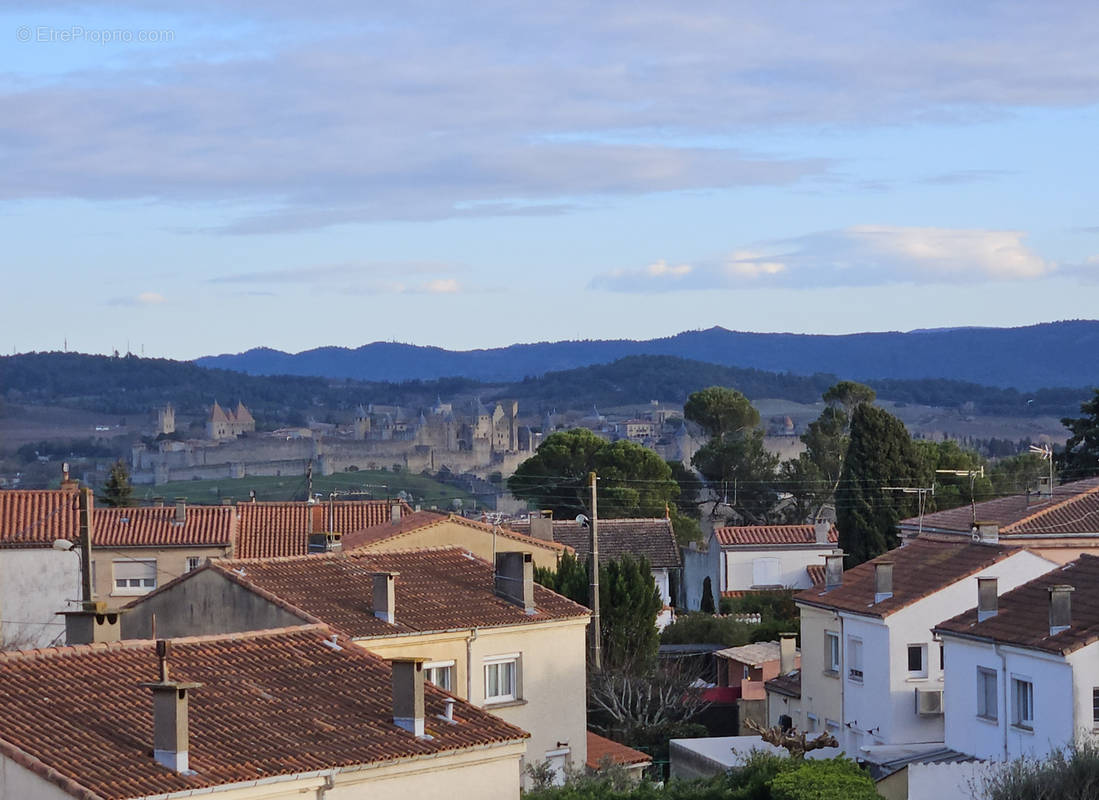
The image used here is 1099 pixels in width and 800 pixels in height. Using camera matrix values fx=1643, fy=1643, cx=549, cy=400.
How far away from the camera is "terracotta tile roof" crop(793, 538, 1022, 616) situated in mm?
29641

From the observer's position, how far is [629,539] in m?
58.3

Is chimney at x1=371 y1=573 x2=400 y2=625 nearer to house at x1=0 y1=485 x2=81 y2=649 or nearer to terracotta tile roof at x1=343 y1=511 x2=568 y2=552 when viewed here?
terracotta tile roof at x1=343 y1=511 x2=568 y2=552

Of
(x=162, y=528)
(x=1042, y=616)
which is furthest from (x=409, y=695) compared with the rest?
(x=162, y=528)

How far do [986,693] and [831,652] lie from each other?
6570 millimetres

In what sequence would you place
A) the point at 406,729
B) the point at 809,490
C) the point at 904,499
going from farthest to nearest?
1. the point at 809,490
2. the point at 904,499
3. the point at 406,729

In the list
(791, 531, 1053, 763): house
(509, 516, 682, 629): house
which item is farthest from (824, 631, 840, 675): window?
(509, 516, 682, 629): house

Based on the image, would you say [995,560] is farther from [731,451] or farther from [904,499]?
[731,451]

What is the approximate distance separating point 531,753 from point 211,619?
5241 mm

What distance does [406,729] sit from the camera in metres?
16.2

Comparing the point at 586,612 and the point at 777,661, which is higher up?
the point at 586,612

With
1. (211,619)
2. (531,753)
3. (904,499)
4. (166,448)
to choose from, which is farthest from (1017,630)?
(166,448)

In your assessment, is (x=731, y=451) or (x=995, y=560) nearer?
(x=995, y=560)

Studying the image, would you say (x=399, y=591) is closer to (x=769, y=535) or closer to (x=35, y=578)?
(x=35, y=578)

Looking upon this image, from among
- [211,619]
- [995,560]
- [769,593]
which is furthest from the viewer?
[769,593]
